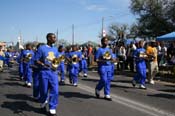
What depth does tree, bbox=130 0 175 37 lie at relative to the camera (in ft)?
188

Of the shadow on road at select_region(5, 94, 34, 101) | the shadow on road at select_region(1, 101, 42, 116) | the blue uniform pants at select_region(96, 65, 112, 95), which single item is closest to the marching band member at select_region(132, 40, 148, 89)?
the blue uniform pants at select_region(96, 65, 112, 95)

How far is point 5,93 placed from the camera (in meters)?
14.4

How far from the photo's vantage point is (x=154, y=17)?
197 ft

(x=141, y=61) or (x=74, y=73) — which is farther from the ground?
(x=141, y=61)

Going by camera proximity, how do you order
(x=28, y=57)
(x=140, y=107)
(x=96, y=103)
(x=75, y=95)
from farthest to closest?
(x=28, y=57) < (x=75, y=95) < (x=96, y=103) < (x=140, y=107)

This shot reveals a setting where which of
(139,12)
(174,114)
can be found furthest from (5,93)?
(139,12)

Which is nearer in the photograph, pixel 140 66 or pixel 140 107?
pixel 140 107

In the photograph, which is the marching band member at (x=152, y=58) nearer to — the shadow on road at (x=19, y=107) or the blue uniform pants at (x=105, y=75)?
the blue uniform pants at (x=105, y=75)

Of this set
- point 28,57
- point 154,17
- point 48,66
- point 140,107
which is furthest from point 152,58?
point 154,17

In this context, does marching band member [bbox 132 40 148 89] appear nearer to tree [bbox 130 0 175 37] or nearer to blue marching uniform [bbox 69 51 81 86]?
blue marching uniform [bbox 69 51 81 86]

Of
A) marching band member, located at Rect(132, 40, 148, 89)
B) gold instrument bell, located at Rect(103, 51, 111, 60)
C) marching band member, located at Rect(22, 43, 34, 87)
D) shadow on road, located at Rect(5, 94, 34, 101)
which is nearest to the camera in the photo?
gold instrument bell, located at Rect(103, 51, 111, 60)

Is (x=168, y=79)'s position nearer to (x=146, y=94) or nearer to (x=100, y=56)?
(x=146, y=94)

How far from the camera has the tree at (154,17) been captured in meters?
57.2

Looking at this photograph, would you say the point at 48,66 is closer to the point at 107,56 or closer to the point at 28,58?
the point at 107,56
